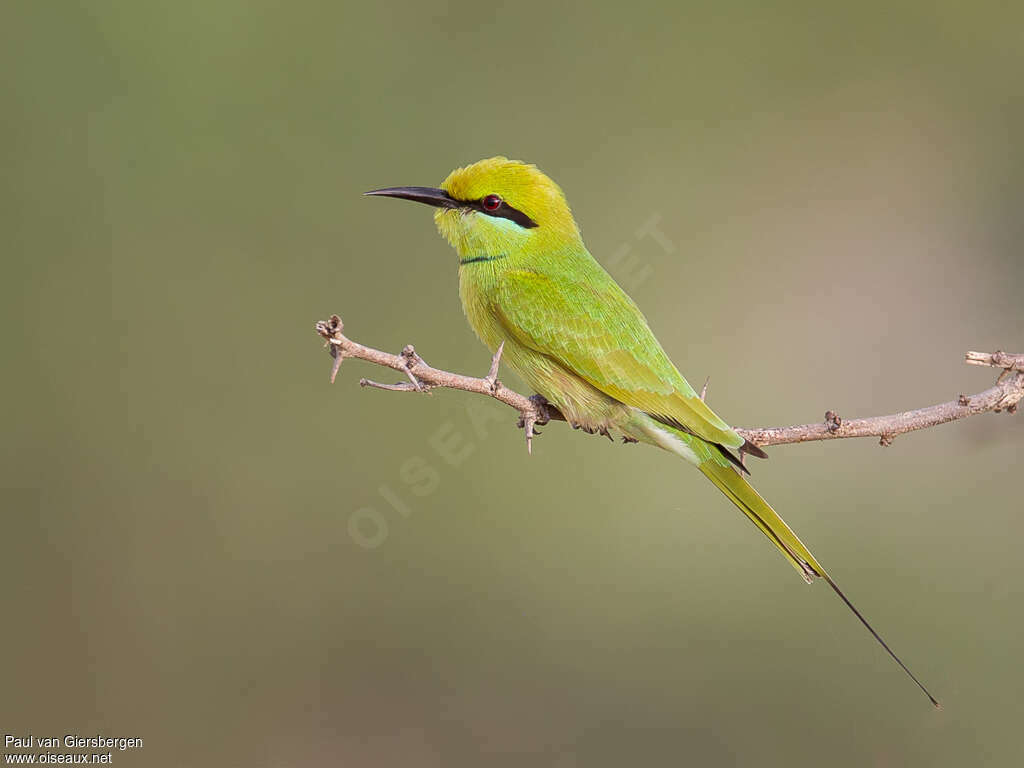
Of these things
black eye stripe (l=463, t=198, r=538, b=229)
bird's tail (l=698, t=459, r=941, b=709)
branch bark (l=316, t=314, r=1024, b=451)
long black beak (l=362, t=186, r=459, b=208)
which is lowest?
bird's tail (l=698, t=459, r=941, b=709)

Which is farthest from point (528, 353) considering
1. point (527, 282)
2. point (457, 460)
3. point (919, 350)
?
point (919, 350)

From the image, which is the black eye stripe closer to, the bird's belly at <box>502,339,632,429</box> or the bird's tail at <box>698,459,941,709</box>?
the bird's belly at <box>502,339,632,429</box>

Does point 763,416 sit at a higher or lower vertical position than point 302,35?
lower

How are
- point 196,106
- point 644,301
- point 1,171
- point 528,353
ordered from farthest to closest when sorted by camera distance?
1. point 196,106
2. point 1,171
3. point 644,301
4. point 528,353

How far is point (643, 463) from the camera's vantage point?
3.01 meters

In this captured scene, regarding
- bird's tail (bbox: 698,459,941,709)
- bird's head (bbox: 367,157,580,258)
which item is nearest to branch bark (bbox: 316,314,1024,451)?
bird's tail (bbox: 698,459,941,709)

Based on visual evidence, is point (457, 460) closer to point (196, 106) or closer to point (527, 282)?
point (527, 282)

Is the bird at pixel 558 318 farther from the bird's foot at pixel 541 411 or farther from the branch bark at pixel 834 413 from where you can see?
the branch bark at pixel 834 413

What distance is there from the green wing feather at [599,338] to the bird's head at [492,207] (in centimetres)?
8

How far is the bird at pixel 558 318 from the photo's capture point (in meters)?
1.79

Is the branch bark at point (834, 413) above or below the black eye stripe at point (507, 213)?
below

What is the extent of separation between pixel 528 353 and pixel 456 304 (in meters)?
1.17

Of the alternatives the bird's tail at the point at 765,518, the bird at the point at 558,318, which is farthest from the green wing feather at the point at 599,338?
the bird's tail at the point at 765,518

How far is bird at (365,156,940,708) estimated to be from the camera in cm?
179
